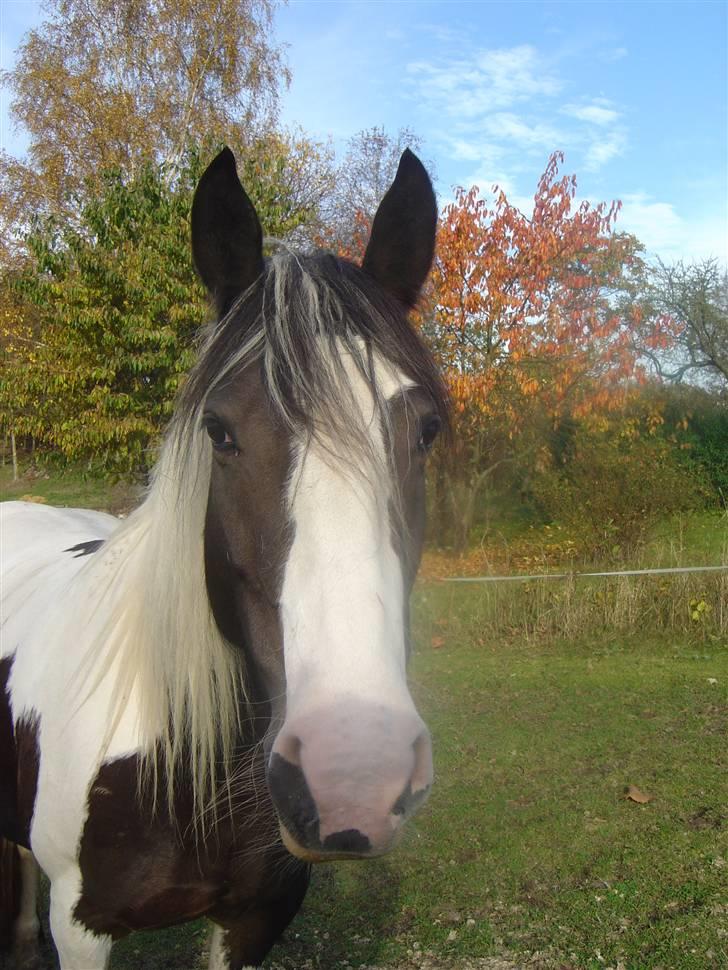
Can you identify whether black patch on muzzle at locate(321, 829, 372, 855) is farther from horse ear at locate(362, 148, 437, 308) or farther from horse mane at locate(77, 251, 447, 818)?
horse ear at locate(362, 148, 437, 308)

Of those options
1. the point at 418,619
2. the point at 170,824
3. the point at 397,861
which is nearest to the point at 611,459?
the point at 418,619

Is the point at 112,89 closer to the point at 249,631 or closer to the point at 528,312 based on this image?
the point at 528,312

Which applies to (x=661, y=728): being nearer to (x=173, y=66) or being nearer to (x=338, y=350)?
(x=338, y=350)

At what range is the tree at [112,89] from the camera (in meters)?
15.9

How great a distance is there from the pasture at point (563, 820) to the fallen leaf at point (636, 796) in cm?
3

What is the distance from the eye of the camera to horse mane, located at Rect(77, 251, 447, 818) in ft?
4.50

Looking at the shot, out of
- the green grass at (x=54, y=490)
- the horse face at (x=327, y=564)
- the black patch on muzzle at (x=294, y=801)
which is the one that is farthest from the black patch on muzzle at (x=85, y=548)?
the green grass at (x=54, y=490)

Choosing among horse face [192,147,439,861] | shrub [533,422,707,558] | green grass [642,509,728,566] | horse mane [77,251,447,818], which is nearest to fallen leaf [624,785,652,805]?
horse mane [77,251,447,818]

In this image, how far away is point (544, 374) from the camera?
1120 centimetres

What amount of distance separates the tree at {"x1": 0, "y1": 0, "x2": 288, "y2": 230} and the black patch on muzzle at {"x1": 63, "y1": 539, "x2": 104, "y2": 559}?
594 inches

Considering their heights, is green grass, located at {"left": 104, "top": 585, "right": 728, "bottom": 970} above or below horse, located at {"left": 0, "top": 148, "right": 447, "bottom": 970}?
below

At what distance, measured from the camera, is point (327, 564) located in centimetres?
116

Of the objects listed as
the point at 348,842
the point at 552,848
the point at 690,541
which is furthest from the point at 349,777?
the point at 690,541

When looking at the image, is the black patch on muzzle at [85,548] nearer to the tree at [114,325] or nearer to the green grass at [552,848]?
the green grass at [552,848]
